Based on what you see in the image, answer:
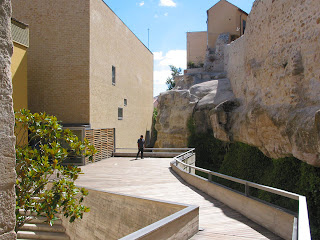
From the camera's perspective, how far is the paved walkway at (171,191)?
5762 mm

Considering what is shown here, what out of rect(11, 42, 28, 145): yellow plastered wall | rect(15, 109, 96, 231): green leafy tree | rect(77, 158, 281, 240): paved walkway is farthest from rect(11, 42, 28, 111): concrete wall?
rect(15, 109, 96, 231): green leafy tree

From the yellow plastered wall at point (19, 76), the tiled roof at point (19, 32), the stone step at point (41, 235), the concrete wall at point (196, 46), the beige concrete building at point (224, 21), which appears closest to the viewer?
the stone step at point (41, 235)

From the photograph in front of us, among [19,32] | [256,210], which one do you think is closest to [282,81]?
[256,210]

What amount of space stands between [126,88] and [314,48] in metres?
15.8

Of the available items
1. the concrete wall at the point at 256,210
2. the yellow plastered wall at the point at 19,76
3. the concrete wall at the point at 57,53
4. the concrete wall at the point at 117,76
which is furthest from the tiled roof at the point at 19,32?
the concrete wall at the point at 256,210

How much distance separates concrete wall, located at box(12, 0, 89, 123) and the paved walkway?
4482 mm

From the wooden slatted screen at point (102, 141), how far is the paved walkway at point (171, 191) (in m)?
1.69

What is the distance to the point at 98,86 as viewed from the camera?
17.6 meters

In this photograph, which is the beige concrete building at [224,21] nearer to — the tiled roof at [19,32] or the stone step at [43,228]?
the tiled roof at [19,32]

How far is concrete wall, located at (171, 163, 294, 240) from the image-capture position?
5.57 metres

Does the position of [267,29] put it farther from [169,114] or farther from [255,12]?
[169,114]

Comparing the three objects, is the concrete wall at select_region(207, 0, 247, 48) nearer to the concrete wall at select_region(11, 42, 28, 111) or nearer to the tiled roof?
the tiled roof

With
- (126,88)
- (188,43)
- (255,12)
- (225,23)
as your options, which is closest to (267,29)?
(255,12)

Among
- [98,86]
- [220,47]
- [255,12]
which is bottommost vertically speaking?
[98,86]
